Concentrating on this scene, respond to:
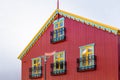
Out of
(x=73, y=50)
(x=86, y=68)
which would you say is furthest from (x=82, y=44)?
(x=86, y=68)

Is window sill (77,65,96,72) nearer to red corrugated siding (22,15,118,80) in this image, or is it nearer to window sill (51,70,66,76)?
red corrugated siding (22,15,118,80)

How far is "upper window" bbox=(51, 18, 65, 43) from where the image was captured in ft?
114

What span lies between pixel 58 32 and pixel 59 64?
3043 millimetres

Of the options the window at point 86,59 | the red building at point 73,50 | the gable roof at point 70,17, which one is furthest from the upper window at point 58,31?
the window at point 86,59

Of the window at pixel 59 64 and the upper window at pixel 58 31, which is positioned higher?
the upper window at pixel 58 31

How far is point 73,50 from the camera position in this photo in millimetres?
33500

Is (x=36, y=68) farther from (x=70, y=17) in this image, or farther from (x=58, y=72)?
(x=70, y=17)

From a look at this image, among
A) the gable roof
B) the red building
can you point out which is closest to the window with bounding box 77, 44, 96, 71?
the red building

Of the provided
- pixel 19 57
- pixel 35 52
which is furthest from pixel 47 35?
pixel 19 57

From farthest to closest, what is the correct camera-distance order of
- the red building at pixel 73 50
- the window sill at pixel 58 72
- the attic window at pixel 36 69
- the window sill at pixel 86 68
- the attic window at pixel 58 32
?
the attic window at pixel 36 69 < the attic window at pixel 58 32 < the window sill at pixel 58 72 < the window sill at pixel 86 68 < the red building at pixel 73 50

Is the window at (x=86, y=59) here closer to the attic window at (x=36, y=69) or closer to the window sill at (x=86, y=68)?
the window sill at (x=86, y=68)

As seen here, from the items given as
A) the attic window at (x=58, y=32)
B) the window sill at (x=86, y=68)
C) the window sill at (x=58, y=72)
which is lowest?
the window sill at (x=58, y=72)

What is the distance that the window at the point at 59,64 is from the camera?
112 ft

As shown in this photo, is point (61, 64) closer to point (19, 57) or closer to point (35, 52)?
point (35, 52)
